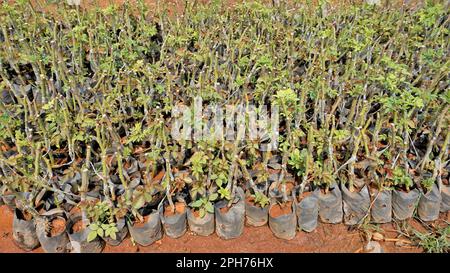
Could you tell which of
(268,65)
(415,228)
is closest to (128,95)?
(268,65)

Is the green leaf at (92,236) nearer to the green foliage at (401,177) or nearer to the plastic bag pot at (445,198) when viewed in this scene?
A: the green foliage at (401,177)

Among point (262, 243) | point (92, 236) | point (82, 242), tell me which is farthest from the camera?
point (262, 243)

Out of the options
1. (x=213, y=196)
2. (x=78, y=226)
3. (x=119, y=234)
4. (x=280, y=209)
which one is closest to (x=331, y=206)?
(x=280, y=209)

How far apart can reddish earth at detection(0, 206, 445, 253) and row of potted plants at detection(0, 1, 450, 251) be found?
0.23 ft

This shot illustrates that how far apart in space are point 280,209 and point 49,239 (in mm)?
1501

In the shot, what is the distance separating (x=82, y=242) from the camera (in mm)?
2590

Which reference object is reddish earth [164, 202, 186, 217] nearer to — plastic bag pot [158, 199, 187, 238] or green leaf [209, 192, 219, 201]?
plastic bag pot [158, 199, 187, 238]

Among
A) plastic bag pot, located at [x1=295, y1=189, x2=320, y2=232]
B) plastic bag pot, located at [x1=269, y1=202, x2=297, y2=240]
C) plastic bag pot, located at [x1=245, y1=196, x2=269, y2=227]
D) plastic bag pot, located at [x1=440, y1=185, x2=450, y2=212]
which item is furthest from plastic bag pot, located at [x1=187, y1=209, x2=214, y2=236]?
plastic bag pot, located at [x1=440, y1=185, x2=450, y2=212]

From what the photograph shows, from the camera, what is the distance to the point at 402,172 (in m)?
2.80

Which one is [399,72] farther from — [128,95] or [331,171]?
[128,95]

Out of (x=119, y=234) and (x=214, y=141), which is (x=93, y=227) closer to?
(x=119, y=234)

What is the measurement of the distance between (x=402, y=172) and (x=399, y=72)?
113 cm

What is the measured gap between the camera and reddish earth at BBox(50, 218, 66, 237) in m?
2.66

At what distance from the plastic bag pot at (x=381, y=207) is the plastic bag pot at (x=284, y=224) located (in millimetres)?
577
